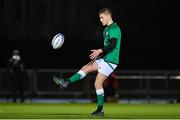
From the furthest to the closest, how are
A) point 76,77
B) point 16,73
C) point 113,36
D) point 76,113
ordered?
point 16,73
point 76,113
point 76,77
point 113,36

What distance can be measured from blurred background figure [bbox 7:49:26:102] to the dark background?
321 inches

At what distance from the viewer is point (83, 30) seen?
1351 inches

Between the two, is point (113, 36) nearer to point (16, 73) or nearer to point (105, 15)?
point (105, 15)

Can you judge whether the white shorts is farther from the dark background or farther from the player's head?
the dark background

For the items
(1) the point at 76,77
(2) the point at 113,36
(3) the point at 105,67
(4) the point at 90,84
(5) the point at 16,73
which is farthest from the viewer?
(4) the point at 90,84

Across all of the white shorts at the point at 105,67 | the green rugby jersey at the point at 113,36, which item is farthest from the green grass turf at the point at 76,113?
the green rugby jersey at the point at 113,36

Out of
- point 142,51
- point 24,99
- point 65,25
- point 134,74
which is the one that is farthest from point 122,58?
point 24,99

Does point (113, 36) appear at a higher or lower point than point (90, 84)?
higher

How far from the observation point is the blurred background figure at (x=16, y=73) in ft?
84.3

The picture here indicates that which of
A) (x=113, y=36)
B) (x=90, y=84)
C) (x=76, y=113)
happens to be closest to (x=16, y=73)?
(x=90, y=84)

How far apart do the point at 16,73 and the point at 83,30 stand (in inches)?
354

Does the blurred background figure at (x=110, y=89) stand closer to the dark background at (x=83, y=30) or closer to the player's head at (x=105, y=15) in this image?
the dark background at (x=83, y=30)

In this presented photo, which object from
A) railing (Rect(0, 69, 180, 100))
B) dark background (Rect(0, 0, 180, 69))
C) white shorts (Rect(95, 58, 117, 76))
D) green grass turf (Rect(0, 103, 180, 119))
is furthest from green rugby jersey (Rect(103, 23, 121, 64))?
dark background (Rect(0, 0, 180, 69))

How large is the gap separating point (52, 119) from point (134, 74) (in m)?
13.6
